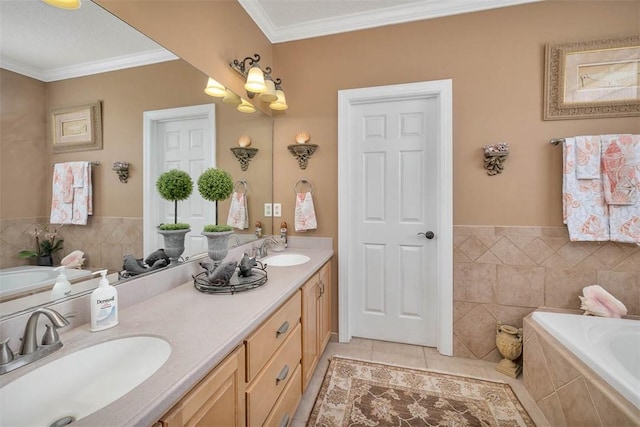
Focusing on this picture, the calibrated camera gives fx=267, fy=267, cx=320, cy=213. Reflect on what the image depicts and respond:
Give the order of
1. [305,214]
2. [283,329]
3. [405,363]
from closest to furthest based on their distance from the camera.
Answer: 1. [283,329]
2. [405,363]
3. [305,214]

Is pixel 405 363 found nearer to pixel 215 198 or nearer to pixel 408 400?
pixel 408 400

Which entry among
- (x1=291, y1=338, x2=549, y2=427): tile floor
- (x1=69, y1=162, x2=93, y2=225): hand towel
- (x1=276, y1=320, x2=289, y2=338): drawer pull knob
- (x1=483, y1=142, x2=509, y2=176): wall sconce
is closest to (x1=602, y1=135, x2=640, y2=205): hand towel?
(x1=483, y1=142, x2=509, y2=176): wall sconce

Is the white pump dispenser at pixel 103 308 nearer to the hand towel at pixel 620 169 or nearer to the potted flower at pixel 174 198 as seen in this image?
the potted flower at pixel 174 198

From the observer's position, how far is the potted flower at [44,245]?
86 cm

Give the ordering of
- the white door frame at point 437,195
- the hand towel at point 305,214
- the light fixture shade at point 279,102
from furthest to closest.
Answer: the hand towel at point 305,214, the light fixture shade at point 279,102, the white door frame at point 437,195

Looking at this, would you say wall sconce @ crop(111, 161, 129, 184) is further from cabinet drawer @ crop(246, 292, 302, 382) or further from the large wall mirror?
cabinet drawer @ crop(246, 292, 302, 382)

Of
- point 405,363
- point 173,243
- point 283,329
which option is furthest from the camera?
point 405,363

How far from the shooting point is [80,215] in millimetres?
995

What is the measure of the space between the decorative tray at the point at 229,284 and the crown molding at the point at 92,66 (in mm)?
936

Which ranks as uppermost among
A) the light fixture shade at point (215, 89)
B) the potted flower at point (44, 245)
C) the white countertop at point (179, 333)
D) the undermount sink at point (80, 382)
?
the light fixture shade at point (215, 89)

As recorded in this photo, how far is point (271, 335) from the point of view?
114cm

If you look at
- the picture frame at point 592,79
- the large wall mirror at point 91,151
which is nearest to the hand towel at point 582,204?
the picture frame at point 592,79

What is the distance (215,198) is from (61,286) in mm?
766

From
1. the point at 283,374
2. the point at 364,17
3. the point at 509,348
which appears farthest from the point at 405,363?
the point at 364,17
